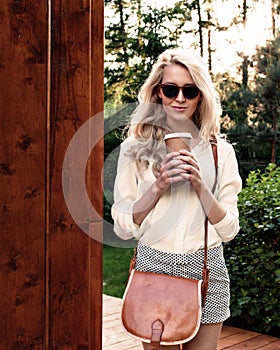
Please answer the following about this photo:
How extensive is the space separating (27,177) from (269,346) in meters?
2.37

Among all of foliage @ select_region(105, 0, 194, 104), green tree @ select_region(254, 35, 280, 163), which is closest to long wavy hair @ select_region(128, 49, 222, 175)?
foliage @ select_region(105, 0, 194, 104)

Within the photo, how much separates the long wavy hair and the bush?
2.03m

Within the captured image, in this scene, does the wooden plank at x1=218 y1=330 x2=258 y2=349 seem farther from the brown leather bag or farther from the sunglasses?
the sunglasses

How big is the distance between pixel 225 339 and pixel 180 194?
2152 millimetres

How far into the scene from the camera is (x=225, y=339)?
3738 mm

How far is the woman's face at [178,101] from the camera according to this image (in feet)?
6.07

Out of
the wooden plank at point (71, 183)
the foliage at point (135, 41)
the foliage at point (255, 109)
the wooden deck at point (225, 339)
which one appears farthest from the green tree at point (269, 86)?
the wooden plank at point (71, 183)

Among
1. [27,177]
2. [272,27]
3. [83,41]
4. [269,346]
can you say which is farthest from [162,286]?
[272,27]

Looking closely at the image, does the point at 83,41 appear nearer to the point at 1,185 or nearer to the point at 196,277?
the point at 1,185

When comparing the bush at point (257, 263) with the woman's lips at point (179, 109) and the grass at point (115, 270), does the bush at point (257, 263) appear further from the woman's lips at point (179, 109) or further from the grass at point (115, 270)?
the grass at point (115, 270)

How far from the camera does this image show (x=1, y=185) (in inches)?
69.5

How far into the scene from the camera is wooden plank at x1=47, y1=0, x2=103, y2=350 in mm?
1838

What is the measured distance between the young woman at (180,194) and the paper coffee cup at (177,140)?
0.03 metres

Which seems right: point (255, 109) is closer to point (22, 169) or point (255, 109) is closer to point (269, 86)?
point (269, 86)
